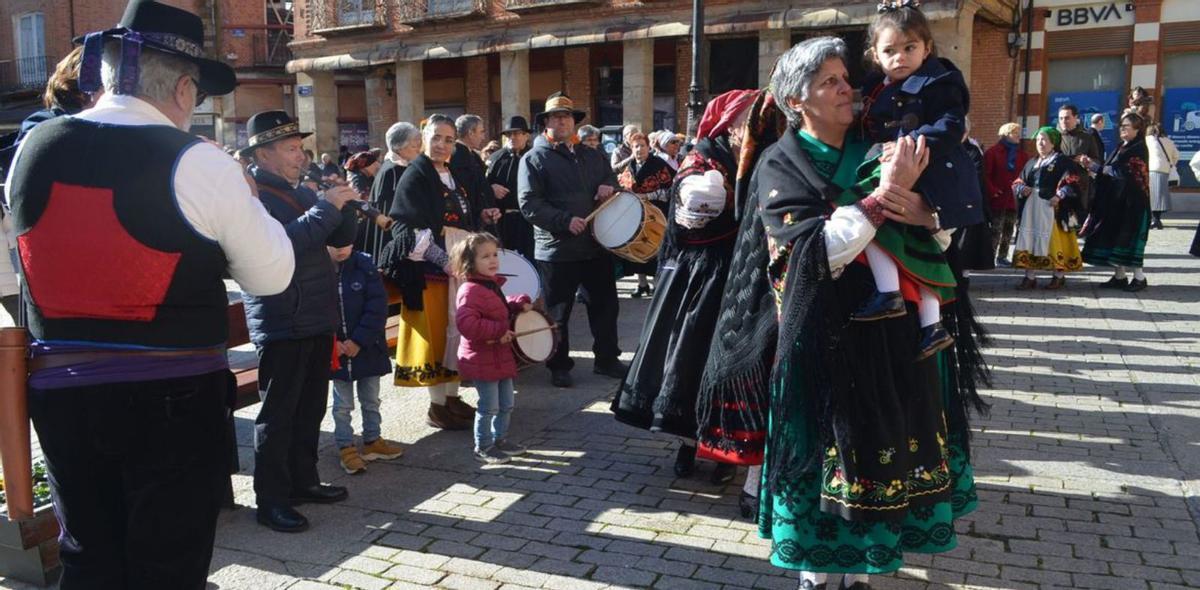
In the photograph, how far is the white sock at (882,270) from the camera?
304 centimetres

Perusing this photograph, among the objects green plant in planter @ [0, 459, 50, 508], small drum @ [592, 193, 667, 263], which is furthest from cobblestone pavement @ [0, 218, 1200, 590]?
small drum @ [592, 193, 667, 263]

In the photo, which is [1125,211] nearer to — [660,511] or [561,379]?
[561,379]

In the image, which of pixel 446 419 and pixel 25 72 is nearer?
pixel 446 419

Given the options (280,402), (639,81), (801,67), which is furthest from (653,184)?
(639,81)

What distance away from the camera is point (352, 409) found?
5215mm

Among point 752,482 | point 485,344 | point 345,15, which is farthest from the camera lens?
point 345,15

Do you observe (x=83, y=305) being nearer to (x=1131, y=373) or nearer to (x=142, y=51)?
(x=142, y=51)

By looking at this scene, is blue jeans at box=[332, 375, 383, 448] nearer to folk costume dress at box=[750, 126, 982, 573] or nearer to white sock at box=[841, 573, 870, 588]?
folk costume dress at box=[750, 126, 982, 573]

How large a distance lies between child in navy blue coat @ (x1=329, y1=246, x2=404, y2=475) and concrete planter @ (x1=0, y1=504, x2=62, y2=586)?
1.51 m

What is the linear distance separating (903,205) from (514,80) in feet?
69.3

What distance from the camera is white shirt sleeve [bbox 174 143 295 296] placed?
8.21ft

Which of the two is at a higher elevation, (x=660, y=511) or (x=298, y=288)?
(x=298, y=288)

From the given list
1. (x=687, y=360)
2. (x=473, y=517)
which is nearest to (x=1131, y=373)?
(x=687, y=360)

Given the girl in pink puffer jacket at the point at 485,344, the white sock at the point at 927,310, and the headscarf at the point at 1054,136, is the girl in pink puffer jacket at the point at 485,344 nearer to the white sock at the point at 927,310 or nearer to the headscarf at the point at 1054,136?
the white sock at the point at 927,310
